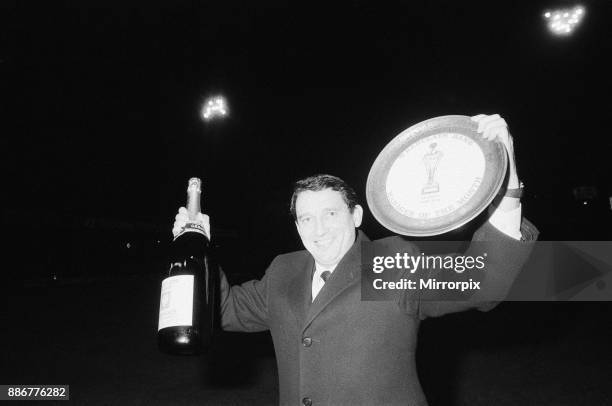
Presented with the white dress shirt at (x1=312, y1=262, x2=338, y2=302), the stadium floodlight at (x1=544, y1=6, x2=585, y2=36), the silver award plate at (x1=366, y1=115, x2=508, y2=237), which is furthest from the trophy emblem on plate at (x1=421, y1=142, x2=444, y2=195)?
the stadium floodlight at (x1=544, y1=6, x2=585, y2=36)

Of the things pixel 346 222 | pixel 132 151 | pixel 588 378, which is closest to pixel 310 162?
pixel 132 151

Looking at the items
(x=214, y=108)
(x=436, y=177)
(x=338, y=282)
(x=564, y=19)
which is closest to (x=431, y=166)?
(x=436, y=177)

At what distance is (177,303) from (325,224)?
2.17ft

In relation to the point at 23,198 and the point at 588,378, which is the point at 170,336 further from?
the point at 23,198

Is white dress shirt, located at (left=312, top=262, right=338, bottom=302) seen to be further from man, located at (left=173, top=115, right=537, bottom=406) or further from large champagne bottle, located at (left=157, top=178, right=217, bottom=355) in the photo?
large champagne bottle, located at (left=157, top=178, right=217, bottom=355)

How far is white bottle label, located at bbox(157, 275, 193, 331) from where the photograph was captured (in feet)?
5.00

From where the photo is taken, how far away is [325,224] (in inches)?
64.2

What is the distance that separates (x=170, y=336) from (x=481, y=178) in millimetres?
1381

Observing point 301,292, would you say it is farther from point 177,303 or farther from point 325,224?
point 177,303

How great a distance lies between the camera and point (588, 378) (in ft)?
15.9

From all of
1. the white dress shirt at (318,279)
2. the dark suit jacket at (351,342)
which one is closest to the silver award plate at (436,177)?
the dark suit jacket at (351,342)

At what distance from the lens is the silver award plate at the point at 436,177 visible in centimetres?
122

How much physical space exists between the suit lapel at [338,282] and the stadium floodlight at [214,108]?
370 inches

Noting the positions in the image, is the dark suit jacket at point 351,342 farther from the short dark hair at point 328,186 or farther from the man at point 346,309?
the short dark hair at point 328,186
